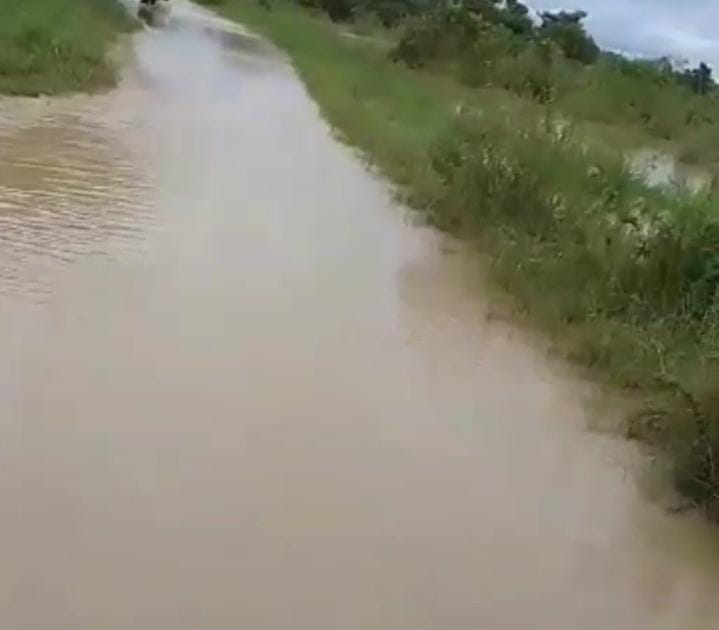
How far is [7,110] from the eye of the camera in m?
13.2

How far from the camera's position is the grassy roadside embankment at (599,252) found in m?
5.68

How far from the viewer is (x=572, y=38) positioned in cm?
3362

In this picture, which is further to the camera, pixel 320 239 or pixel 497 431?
pixel 320 239

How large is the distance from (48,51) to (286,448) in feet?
38.7

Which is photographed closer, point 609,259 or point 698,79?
point 609,259

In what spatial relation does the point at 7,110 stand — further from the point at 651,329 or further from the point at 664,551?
the point at 664,551

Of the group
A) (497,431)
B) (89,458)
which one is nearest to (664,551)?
(497,431)

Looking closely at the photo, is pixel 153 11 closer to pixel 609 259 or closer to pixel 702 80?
pixel 702 80

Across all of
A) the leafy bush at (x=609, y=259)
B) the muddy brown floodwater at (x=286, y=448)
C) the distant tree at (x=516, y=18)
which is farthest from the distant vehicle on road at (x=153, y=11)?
the muddy brown floodwater at (x=286, y=448)

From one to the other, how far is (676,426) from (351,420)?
56.2 inches

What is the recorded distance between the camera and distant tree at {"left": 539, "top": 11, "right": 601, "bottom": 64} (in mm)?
32719

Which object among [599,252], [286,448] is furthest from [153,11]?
[286,448]

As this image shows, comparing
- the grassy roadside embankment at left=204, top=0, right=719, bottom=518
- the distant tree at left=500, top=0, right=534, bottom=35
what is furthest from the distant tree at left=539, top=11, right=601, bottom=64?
the grassy roadside embankment at left=204, top=0, right=719, bottom=518

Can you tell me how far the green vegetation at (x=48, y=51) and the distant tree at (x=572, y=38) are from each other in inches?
621
